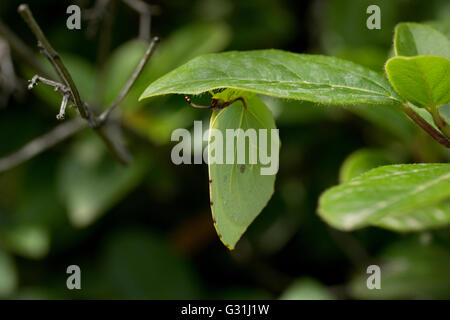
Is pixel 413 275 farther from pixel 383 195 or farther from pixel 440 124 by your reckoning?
pixel 383 195

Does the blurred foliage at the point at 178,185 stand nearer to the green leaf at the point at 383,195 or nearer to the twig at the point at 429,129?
the twig at the point at 429,129

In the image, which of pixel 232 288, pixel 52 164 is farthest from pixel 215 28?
pixel 232 288

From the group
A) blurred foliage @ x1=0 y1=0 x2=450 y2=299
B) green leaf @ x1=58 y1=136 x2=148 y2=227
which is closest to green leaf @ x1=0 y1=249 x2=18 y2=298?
blurred foliage @ x1=0 y1=0 x2=450 y2=299

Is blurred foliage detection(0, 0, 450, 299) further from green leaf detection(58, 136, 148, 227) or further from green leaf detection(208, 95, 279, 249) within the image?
green leaf detection(208, 95, 279, 249)

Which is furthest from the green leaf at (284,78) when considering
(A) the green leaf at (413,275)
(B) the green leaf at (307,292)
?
(A) the green leaf at (413,275)

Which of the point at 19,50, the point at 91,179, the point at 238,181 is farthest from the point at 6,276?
the point at 238,181
